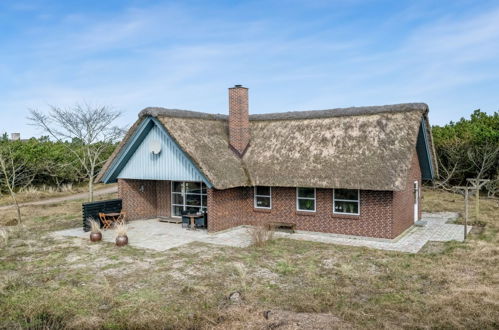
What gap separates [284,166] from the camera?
18969 mm

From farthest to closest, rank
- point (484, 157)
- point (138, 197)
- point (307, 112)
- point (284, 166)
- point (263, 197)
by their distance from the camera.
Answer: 1. point (484, 157)
2. point (138, 197)
3. point (307, 112)
4. point (263, 197)
5. point (284, 166)

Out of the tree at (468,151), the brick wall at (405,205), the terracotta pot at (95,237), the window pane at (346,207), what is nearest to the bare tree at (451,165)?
the tree at (468,151)

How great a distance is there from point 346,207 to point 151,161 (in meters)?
9.23

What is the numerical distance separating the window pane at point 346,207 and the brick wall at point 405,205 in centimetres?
159

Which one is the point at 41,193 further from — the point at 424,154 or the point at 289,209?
the point at 424,154

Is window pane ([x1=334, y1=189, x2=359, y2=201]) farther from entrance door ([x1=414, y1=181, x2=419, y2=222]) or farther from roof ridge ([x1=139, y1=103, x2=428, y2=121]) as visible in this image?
entrance door ([x1=414, y1=181, x2=419, y2=222])

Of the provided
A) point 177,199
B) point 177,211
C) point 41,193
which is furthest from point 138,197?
point 41,193

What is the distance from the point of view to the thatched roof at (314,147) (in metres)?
16.9

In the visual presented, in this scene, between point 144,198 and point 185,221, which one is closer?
point 185,221

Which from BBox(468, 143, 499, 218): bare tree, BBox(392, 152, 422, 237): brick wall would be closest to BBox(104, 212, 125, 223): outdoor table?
BBox(392, 152, 422, 237): brick wall

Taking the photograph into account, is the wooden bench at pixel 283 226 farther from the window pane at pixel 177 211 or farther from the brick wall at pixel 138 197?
the brick wall at pixel 138 197

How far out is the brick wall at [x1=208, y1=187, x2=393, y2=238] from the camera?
16.9 m

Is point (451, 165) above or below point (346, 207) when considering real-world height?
above

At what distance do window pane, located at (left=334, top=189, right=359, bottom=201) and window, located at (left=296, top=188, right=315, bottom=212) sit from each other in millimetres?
1091
